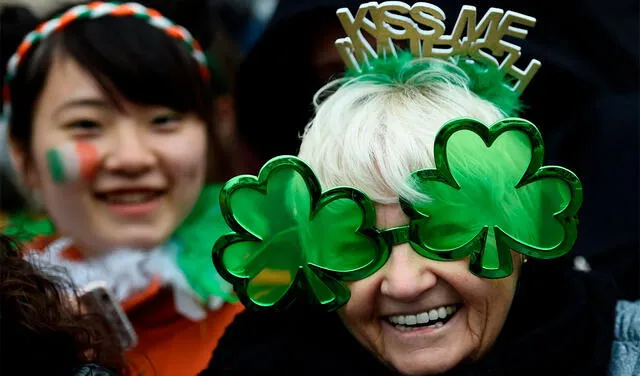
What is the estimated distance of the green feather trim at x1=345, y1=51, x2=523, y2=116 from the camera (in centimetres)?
165

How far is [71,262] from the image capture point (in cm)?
228

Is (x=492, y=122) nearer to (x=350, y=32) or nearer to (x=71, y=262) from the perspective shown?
(x=350, y=32)

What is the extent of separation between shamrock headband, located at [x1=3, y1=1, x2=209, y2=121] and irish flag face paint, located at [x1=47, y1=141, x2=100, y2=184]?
0.28 m

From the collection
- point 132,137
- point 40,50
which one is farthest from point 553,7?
point 40,50

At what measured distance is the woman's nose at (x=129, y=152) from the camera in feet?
A: 7.22

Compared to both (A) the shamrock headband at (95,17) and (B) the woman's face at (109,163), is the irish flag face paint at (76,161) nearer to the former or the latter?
(B) the woman's face at (109,163)

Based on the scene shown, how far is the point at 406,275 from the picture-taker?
152 centimetres

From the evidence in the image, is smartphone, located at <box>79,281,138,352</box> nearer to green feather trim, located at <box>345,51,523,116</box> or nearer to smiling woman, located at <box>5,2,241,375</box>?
smiling woman, located at <box>5,2,241,375</box>

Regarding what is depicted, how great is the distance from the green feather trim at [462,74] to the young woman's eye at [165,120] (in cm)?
74

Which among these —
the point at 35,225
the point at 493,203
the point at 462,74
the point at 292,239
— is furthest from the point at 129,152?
the point at 493,203

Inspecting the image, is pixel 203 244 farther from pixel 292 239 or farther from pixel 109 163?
pixel 292 239

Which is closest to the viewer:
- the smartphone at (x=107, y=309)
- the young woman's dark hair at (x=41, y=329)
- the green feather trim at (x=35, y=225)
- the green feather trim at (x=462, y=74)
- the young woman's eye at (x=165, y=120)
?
the young woman's dark hair at (x=41, y=329)

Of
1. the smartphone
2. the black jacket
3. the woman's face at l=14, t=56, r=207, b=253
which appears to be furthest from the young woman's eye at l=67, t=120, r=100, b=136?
the black jacket

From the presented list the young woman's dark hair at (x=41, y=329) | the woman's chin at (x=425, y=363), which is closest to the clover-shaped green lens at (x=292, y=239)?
the woman's chin at (x=425, y=363)
